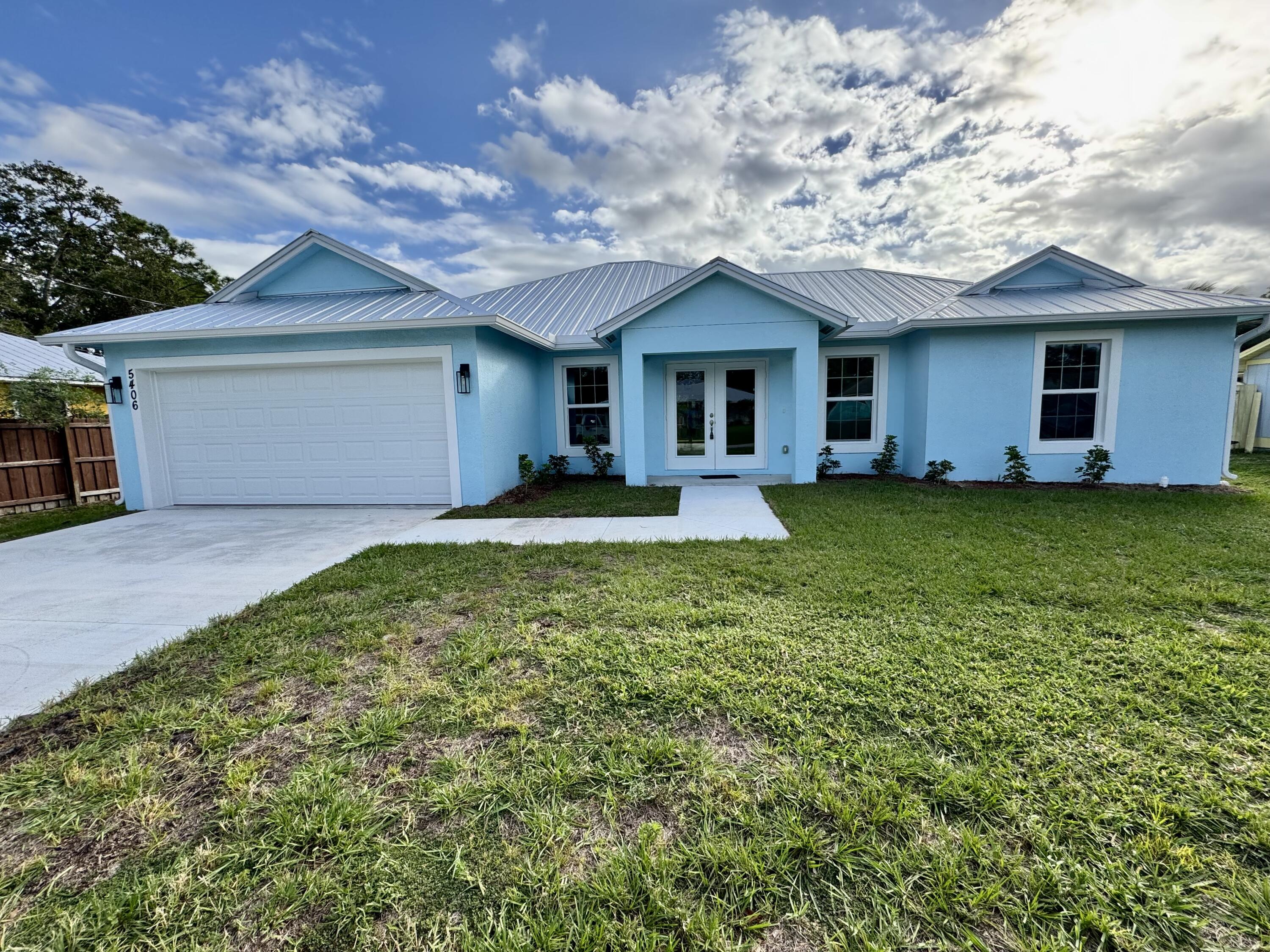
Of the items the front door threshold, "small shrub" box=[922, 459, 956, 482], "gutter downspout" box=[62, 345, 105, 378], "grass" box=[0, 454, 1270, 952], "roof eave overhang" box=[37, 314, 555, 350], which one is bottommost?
"grass" box=[0, 454, 1270, 952]

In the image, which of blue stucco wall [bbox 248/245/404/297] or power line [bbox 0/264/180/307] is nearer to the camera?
blue stucco wall [bbox 248/245/404/297]

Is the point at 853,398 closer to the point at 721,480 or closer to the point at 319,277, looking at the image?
the point at 721,480

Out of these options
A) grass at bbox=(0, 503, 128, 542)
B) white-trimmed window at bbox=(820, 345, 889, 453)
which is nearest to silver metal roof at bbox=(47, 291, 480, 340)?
grass at bbox=(0, 503, 128, 542)

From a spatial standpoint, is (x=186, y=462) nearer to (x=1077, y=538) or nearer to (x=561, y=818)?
(x=561, y=818)

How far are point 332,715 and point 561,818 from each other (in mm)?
1514

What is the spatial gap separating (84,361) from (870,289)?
16.1 metres

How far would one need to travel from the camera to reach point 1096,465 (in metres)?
8.73

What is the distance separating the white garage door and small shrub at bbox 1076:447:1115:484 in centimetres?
1106

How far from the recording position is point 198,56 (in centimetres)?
828

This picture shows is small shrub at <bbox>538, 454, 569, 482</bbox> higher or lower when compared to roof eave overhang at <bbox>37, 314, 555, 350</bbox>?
lower

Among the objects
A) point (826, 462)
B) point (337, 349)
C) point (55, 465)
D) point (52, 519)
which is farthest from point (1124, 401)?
point (55, 465)

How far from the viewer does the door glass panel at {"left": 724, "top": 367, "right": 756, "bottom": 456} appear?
10.3 meters

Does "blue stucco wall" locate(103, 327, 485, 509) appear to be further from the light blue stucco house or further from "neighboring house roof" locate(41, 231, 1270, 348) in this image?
"neighboring house roof" locate(41, 231, 1270, 348)

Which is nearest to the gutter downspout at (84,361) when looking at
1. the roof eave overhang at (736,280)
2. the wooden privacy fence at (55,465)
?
the wooden privacy fence at (55,465)
